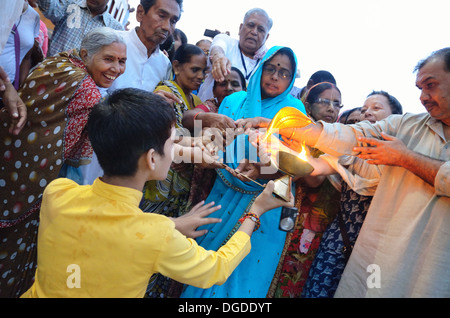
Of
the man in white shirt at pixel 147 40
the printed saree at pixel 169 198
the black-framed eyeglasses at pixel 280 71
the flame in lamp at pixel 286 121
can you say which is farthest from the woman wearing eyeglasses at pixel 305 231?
the man in white shirt at pixel 147 40

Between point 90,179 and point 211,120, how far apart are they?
1465mm

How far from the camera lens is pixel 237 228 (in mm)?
2549

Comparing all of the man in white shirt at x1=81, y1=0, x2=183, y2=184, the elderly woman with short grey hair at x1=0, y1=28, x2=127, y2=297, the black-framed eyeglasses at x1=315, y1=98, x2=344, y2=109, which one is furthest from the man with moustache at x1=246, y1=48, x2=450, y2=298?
the man in white shirt at x1=81, y1=0, x2=183, y2=184

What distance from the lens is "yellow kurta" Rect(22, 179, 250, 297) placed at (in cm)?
145

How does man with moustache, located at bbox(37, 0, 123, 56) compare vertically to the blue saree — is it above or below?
above

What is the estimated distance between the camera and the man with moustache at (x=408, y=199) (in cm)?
192

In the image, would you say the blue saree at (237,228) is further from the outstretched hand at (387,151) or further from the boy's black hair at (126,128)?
the boy's black hair at (126,128)

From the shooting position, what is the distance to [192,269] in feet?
5.03

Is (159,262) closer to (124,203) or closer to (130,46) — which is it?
(124,203)

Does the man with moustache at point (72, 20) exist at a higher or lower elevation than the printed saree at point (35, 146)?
higher

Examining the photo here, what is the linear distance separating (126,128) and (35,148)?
47.8 inches

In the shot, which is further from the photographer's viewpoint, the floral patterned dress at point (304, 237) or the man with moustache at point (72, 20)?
the man with moustache at point (72, 20)

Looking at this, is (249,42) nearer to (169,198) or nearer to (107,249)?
(169,198)

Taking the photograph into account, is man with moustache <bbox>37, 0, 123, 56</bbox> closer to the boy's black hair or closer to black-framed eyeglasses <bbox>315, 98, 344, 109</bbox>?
the boy's black hair
